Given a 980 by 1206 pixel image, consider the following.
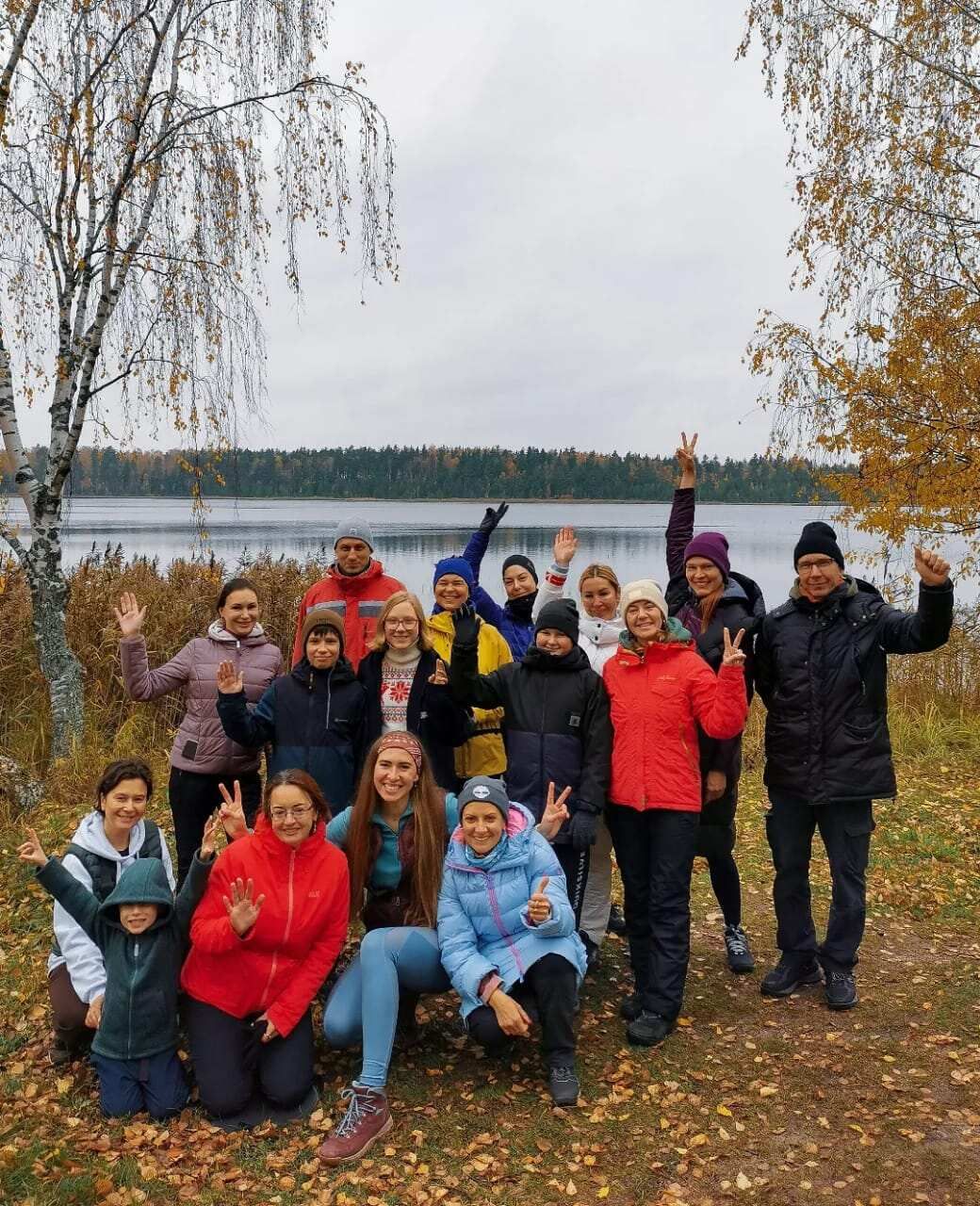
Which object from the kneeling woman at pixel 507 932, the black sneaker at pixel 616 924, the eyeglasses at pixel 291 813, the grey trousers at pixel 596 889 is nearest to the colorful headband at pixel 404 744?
the kneeling woman at pixel 507 932

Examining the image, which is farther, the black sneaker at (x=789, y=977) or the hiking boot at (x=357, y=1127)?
the black sneaker at (x=789, y=977)

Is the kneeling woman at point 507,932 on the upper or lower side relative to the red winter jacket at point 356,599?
lower

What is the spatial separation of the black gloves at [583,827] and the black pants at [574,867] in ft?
0.55

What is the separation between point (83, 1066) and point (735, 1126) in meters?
2.75

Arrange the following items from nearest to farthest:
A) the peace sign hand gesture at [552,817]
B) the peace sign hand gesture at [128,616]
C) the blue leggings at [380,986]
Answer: the blue leggings at [380,986] → the peace sign hand gesture at [552,817] → the peace sign hand gesture at [128,616]

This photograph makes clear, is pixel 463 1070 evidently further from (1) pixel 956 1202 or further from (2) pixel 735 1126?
(1) pixel 956 1202

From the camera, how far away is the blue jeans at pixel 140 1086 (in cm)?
363

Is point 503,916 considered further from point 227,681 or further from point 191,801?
point 191,801

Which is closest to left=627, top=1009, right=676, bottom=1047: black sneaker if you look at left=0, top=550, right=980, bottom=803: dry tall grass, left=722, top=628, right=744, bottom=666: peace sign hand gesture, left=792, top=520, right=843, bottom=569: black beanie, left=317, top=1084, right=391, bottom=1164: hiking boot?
left=317, top=1084, right=391, bottom=1164: hiking boot

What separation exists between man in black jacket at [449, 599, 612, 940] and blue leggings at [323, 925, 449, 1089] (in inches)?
32.4

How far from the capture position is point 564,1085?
374 centimetres

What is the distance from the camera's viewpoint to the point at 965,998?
466 centimetres

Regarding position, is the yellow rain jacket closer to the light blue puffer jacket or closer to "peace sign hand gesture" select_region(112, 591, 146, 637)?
the light blue puffer jacket

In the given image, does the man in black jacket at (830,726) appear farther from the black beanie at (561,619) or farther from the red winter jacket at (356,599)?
the red winter jacket at (356,599)
